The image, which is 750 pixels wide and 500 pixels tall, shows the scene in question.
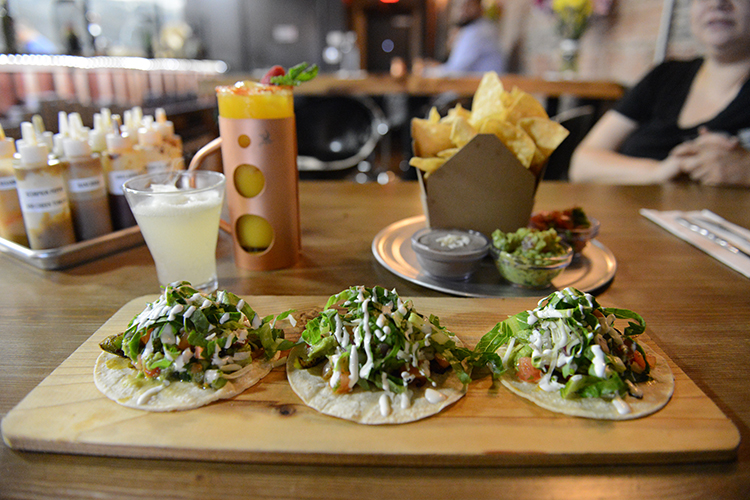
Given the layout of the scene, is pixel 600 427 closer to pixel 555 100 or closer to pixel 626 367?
pixel 626 367

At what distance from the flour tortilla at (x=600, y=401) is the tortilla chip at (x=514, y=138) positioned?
68 cm

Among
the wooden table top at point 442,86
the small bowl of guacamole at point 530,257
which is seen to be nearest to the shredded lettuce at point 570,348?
the small bowl of guacamole at point 530,257

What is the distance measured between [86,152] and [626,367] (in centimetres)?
139

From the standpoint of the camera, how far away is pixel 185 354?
2.66ft

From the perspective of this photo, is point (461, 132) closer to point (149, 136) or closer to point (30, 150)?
point (149, 136)

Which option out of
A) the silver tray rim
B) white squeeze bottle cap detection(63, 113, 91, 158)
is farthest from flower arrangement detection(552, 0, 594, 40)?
white squeeze bottle cap detection(63, 113, 91, 158)

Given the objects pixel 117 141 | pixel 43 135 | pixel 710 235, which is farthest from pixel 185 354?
pixel 710 235

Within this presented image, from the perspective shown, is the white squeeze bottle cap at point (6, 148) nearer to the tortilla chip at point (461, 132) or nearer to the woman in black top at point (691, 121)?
the tortilla chip at point (461, 132)

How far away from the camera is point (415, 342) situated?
84 cm

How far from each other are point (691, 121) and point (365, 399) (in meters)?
2.89

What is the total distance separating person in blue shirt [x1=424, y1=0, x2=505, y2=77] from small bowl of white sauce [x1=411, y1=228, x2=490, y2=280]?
18.2ft

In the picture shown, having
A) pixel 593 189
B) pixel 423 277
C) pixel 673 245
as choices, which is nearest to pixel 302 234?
pixel 423 277

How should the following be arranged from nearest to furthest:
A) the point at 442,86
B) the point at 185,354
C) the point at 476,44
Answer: the point at 185,354 → the point at 442,86 → the point at 476,44

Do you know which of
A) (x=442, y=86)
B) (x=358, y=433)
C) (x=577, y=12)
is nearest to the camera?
(x=358, y=433)
